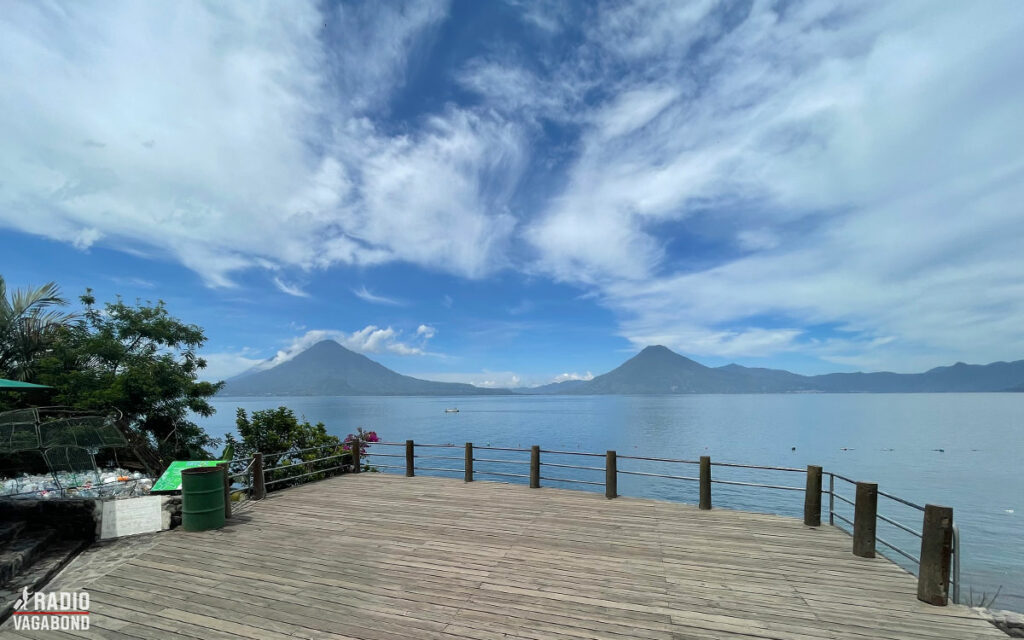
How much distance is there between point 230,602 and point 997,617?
7.17 m

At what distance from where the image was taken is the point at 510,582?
4902 mm

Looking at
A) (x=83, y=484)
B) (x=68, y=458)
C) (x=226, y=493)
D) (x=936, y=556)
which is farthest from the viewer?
(x=83, y=484)

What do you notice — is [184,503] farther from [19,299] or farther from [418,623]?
[19,299]

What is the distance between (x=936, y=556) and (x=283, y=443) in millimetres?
11930

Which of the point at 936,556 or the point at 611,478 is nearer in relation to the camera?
the point at 936,556

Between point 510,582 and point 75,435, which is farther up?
point 75,435

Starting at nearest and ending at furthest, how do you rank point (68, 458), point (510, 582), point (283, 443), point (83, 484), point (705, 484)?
point (510, 582) → point (68, 458) → point (705, 484) → point (83, 484) → point (283, 443)

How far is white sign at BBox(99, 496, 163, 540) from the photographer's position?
625 cm

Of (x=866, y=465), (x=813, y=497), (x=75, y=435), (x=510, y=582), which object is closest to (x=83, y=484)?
(x=75, y=435)

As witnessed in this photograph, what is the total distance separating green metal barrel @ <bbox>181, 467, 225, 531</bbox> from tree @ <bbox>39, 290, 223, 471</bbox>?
7203 mm

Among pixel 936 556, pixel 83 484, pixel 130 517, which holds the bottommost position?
pixel 83 484

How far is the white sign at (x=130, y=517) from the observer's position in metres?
6.25

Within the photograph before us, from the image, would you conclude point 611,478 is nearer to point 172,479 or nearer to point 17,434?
point 172,479

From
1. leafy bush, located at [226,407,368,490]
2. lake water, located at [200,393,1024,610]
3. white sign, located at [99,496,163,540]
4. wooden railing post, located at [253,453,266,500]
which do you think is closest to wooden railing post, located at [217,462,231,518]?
white sign, located at [99,496,163,540]
